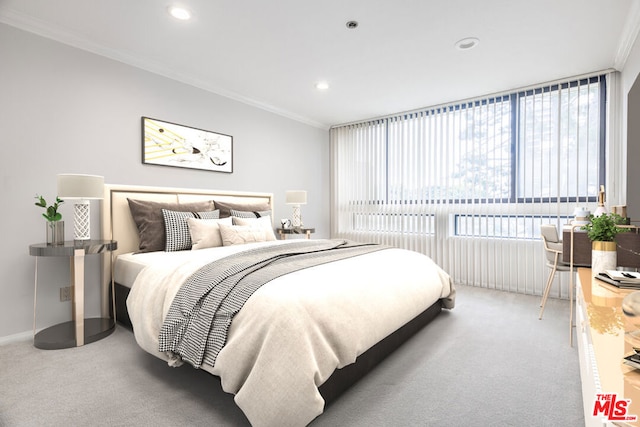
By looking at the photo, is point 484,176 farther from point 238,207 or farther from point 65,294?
point 65,294

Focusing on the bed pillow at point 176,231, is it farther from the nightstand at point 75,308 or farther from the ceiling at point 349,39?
the ceiling at point 349,39

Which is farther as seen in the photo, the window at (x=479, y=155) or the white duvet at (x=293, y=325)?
the window at (x=479, y=155)

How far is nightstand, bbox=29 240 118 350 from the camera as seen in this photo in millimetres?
2309

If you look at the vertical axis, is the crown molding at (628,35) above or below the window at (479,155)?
above

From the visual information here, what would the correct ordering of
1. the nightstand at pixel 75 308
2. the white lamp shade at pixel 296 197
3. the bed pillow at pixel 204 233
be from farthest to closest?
the white lamp shade at pixel 296 197, the bed pillow at pixel 204 233, the nightstand at pixel 75 308

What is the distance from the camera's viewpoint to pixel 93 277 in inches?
117

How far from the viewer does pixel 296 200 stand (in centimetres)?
459

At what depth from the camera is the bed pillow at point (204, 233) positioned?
307 cm

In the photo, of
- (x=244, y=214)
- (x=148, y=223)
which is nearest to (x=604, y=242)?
(x=244, y=214)

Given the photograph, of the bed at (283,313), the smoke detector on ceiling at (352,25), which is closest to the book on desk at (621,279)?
the bed at (283,313)

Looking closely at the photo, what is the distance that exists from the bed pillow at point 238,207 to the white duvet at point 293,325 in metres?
1.48

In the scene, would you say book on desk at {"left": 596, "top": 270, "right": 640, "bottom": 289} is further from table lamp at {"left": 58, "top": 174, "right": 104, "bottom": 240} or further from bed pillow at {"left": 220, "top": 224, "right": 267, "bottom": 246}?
table lamp at {"left": 58, "top": 174, "right": 104, "bottom": 240}

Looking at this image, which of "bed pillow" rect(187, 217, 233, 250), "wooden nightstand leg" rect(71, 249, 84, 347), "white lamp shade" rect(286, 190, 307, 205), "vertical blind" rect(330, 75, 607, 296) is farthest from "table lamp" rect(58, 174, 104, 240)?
"vertical blind" rect(330, 75, 607, 296)
